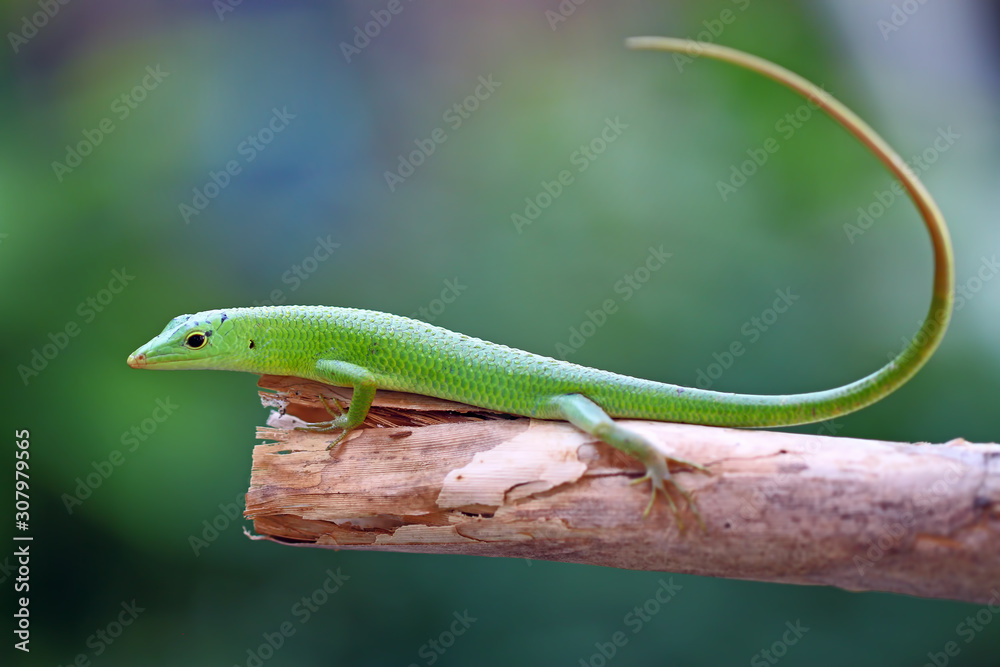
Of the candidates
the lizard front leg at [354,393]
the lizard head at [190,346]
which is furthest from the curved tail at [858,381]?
the lizard head at [190,346]

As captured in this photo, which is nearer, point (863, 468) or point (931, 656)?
point (863, 468)

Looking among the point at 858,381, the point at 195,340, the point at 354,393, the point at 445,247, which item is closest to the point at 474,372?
the point at 354,393

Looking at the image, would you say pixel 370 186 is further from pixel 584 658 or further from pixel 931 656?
pixel 931 656

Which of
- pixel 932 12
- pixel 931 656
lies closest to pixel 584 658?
pixel 931 656

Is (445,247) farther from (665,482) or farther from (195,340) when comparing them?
(665,482)

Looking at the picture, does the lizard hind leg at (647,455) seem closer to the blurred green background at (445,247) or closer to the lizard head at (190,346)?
the lizard head at (190,346)

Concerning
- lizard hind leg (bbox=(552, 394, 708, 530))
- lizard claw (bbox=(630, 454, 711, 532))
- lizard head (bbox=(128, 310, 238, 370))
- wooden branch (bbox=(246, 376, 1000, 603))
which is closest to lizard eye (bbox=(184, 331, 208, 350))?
lizard head (bbox=(128, 310, 238, 370))
